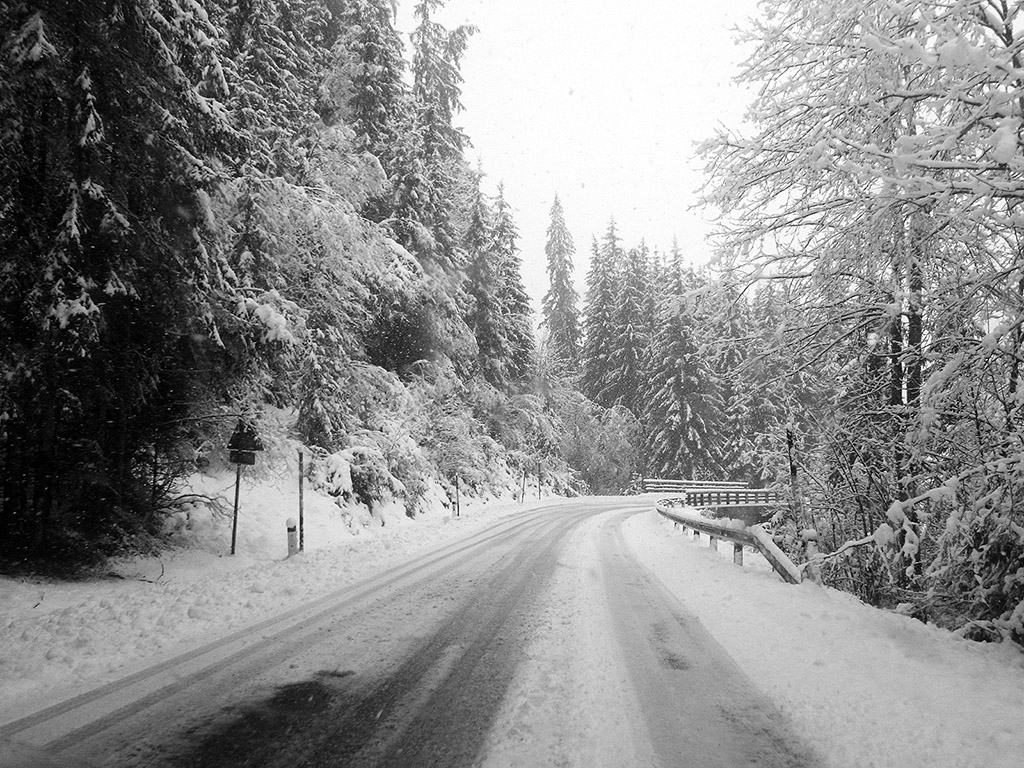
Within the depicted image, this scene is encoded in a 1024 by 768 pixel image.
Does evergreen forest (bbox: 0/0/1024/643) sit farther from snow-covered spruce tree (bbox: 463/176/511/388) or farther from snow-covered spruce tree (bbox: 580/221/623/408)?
snow-covered spruce tree (bbox: 580/221/623/408)

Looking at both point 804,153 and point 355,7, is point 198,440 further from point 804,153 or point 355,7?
point 355,7

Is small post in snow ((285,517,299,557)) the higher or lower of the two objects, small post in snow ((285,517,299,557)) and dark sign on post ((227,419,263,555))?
the lower

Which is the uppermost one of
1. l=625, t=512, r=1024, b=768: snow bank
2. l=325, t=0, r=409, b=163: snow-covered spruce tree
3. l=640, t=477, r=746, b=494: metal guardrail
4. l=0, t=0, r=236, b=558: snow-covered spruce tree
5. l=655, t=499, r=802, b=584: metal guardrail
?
Result: l=325, t=0, r=409, b=163: snow-covered spruce tree

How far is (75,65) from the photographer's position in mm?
6652

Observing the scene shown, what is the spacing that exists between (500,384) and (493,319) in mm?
3646

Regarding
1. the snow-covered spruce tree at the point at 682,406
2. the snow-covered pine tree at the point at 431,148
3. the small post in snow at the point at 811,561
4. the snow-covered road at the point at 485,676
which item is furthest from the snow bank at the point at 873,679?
the snow-covered spruce tree at the point at 682,406

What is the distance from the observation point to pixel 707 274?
6602 mm

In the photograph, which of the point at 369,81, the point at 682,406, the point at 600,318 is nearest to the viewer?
the point at 369,81

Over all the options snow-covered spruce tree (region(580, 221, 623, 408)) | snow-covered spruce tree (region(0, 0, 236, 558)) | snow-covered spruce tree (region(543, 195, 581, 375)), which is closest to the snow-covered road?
snow-covered spruce tree (region(0, 0, 236, 558))

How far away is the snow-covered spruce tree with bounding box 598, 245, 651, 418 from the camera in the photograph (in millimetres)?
41438

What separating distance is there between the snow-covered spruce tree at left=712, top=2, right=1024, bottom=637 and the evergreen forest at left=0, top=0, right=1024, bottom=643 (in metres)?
0.04

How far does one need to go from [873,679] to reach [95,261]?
953cm

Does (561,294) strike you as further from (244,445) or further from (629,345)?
(244,445)

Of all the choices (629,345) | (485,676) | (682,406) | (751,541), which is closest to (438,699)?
(485,676)
